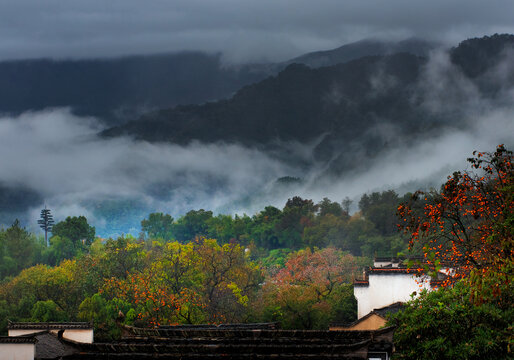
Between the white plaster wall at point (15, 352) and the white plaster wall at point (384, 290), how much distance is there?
2324cm

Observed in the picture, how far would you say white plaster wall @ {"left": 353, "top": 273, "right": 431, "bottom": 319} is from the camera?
A: 170 feet

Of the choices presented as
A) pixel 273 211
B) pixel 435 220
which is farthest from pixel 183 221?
pixel 435 220

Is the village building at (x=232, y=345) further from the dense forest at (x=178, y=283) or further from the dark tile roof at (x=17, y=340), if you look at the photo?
the dense forest at (x=178, y=283)

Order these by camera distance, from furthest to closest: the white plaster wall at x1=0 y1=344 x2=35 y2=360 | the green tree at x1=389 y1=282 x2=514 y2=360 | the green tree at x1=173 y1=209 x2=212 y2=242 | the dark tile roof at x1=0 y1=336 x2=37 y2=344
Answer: the green tree at x1=173 y1=209 x2=212 y2=242, the dark tile roof at x1=0 y1=336 x2=37 y2=344, the white plaster wall at x1=0 y1=344 x2=35 y2=360, the green tree at x1=389 y1=282 x2=514 y2=360

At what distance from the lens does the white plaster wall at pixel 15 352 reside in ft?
127

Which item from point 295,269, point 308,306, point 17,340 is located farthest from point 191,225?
point 17,340

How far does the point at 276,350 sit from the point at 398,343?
316 inches

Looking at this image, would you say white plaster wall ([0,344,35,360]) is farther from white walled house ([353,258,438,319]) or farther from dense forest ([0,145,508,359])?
white walled house ([353,258,438,319])

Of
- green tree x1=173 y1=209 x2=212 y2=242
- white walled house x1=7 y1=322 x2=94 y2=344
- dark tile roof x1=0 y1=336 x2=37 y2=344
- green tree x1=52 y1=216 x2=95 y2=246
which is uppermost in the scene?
green tree x1=173 y1=209 x2=212 y2=242

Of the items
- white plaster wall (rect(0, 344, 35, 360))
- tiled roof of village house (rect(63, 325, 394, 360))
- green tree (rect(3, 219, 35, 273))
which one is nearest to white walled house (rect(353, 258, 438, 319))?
white plaster wall (rect(0, 344, 35, 360))

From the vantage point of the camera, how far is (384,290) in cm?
5269

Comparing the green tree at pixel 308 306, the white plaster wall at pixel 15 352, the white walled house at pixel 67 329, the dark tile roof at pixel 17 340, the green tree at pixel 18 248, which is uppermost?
the green tree at pixel 18 248

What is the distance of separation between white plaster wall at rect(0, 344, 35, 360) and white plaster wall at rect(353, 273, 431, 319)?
23.2m

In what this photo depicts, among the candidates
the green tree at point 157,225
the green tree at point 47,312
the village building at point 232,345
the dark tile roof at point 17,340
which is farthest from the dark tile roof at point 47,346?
the green tree at point 157,225
